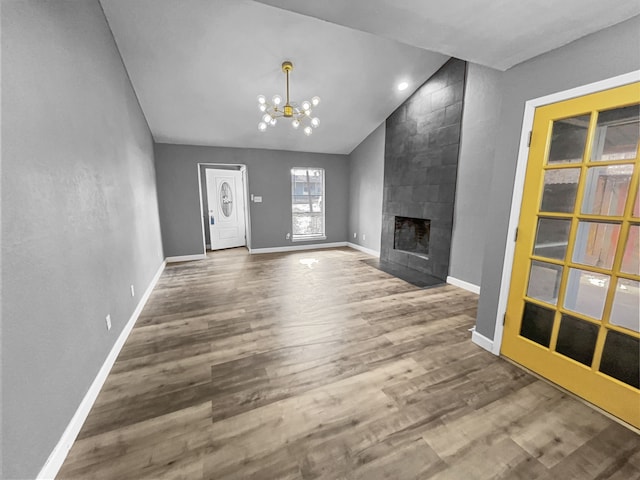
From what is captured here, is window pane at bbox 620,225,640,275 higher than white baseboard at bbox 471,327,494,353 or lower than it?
higher

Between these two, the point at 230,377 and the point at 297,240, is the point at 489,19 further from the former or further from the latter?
the point at 297,240

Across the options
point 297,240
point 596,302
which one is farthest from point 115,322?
point 297,240

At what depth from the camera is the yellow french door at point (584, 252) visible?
148 cm

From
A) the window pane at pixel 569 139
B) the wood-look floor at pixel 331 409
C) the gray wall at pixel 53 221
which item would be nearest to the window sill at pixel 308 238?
the wood-look floor at pixel 331 409

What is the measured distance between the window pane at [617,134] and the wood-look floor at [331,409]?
1.62 meters

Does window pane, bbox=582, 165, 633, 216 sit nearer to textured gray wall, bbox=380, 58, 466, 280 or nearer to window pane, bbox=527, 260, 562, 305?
window pane, bbox=527, 260, 562, 305

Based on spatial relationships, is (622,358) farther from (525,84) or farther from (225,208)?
(225,208)

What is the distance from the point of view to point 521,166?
1917mm

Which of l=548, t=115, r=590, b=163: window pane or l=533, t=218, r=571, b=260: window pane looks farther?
l=533, t=218, r=571, b=260: window pane

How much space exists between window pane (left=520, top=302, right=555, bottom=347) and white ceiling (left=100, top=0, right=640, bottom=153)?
1.83 m

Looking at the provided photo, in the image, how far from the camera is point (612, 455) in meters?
1.34

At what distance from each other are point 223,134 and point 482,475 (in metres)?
5.58

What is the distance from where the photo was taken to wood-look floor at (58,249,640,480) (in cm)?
129

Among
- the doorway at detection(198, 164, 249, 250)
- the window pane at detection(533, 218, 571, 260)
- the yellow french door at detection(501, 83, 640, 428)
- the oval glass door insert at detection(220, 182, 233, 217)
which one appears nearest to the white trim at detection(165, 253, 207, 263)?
the doorway at detection(198, 164, 249, 250)
